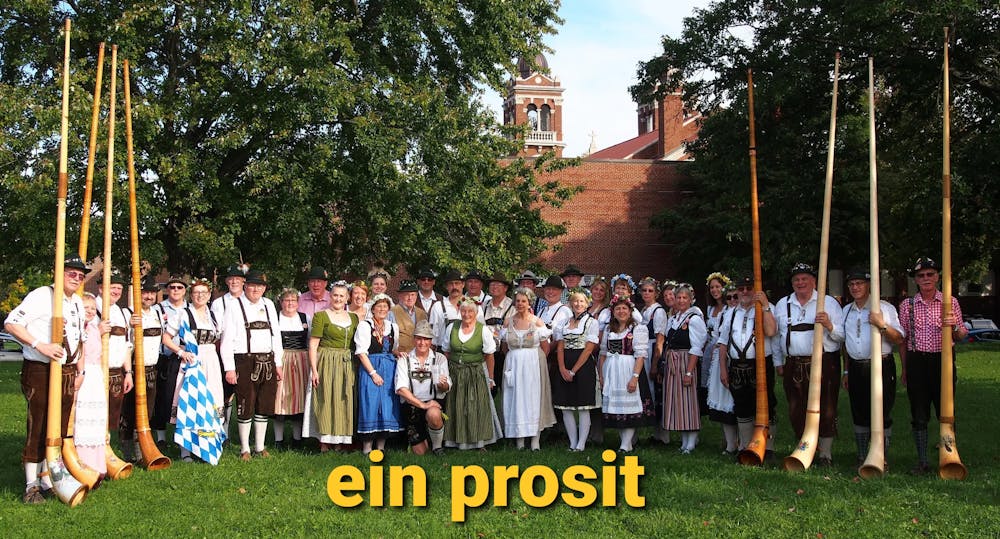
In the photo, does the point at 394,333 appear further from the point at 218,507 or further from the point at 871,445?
the point at 871,445

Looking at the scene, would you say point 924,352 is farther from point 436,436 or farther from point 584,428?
point 436,436

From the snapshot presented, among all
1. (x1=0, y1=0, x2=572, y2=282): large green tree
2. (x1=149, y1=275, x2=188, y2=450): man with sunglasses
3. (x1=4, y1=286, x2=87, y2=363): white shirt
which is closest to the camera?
(x1=4, y1=286, x2=87, y2=363): white shirt

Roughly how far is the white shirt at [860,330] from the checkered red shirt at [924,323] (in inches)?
3.5

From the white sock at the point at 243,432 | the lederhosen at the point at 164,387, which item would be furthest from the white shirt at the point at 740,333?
the lederhosen at the point at 164,387

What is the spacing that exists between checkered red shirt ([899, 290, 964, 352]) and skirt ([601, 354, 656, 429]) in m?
2.49

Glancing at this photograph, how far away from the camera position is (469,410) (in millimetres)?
9211

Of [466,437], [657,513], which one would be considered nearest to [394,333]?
[466,437]

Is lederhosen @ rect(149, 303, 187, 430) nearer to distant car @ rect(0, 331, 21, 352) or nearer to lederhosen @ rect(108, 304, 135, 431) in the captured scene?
lederhosen @ rect(108, 304, 135, 431)

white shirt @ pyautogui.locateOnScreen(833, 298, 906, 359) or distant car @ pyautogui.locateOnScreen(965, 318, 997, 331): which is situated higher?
white shirt @ pyautogui.locateOnScreen(833, 298, 906, 359)

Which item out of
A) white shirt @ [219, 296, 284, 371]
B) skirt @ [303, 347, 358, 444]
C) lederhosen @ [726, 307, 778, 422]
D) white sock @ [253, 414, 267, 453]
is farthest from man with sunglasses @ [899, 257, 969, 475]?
white sock @ [253, 414, 267, 453]

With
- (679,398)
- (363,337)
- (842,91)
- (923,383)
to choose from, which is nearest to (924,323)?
(923,383)

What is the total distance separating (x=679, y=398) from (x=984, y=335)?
29.3m

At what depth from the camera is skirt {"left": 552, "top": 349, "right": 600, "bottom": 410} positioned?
941cm

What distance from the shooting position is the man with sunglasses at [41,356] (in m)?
6.98
